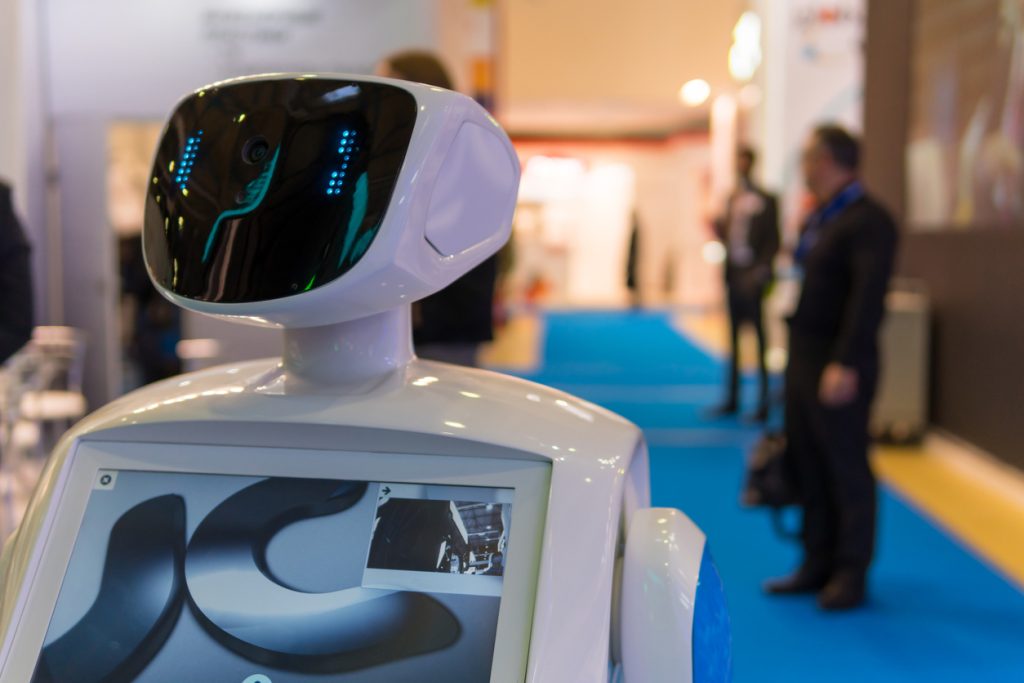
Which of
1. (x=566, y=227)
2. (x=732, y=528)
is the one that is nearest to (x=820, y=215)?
(x=732, y=528)

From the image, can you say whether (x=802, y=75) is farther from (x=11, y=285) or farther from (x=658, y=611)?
(x=658, y=611)

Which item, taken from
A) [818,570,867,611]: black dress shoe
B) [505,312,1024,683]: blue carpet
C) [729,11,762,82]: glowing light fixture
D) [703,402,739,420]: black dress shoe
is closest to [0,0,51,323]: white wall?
[505,312,1024,683]: blue carpet

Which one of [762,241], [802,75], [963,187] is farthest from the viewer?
[802,75]

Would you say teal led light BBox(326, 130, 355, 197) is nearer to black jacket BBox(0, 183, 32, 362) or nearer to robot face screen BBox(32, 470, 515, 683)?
robot face screen BBox(32, 470, 515, 683)

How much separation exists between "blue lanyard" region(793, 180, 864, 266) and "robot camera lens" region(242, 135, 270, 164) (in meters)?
2.62

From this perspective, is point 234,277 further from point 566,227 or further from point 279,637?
point 566,227

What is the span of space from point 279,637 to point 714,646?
1.26 feet

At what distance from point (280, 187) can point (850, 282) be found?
2.64m

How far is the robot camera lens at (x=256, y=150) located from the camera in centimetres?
95

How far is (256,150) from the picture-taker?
0.96 m

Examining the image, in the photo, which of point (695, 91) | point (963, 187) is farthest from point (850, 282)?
point (695, 91)

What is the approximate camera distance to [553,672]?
890 millimetres

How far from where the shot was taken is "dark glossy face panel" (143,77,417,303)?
91 centimetres

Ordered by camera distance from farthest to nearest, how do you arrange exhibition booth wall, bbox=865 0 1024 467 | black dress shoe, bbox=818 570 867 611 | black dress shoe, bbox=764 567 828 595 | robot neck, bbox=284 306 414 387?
exhibition booth wall, bbox=865 0 1024 467 < black dress shoe, bbox=764 567 828 595 < black dress shoe, bbox=818 570 867 611 < robot neck, bbox=284 306 414 387
